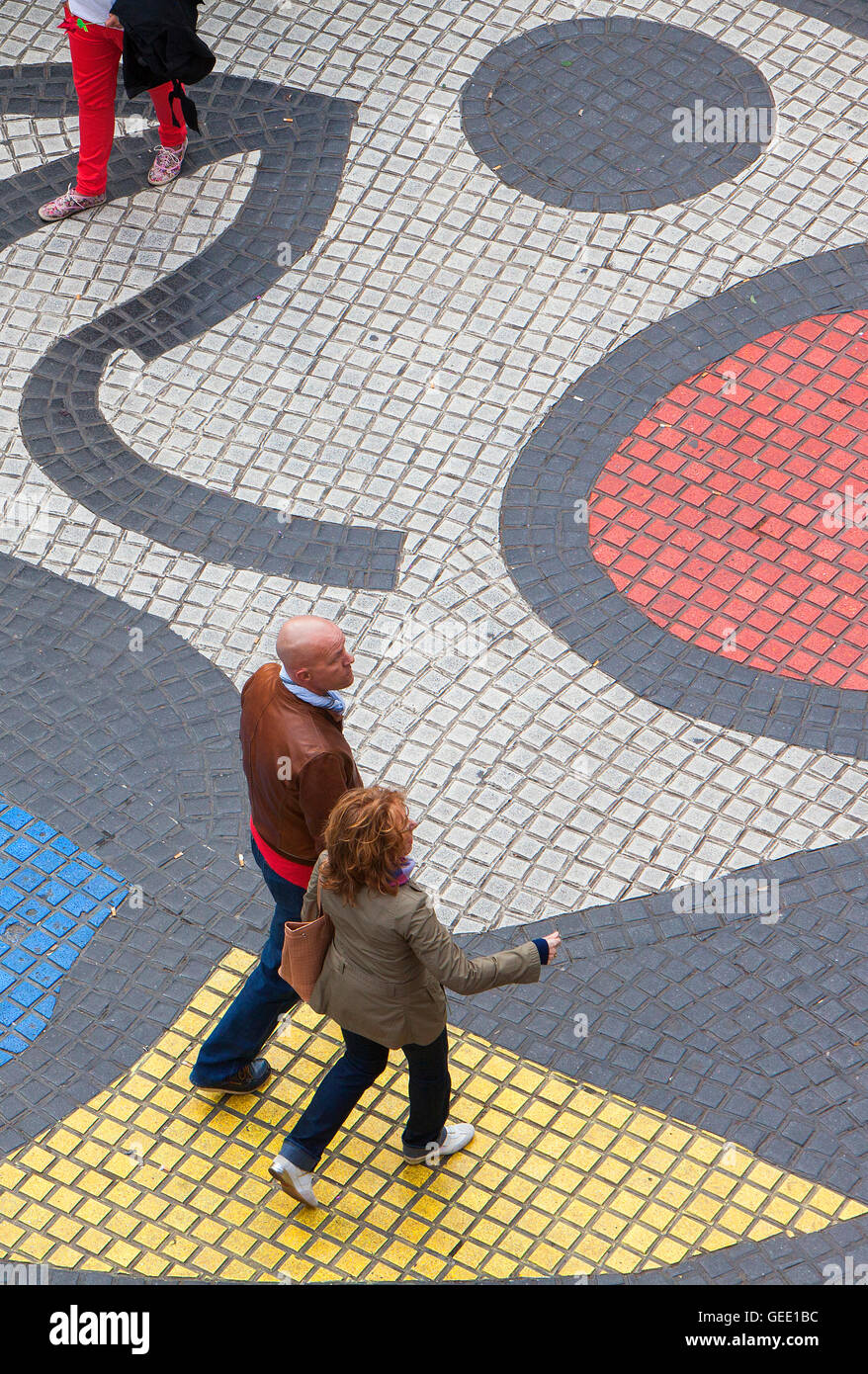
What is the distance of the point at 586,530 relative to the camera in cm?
777

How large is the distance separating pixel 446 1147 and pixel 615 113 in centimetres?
643

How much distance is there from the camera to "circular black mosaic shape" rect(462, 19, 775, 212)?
9305 mm

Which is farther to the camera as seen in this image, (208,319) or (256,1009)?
(208,319)

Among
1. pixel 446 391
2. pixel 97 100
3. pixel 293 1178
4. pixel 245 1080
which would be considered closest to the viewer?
pixel 293 1178

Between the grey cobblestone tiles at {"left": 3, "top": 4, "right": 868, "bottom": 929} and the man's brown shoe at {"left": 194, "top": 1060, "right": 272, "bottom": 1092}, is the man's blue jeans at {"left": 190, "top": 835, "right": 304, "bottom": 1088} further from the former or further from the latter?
the grey cobblestone tiles at {"left": 3, "top": 4, "right": 868, "bottom": 929}

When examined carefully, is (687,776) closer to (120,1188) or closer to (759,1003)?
(759,1003)

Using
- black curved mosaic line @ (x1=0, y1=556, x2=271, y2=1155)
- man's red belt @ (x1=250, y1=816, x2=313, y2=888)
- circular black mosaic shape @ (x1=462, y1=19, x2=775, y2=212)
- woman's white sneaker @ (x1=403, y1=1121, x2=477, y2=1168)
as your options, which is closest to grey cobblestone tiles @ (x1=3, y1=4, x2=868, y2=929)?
circular black mosaic shape @ (x1=462, y1=19, x2=775, y2=212)

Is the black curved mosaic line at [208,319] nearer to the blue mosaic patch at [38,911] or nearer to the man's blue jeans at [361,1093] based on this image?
the blue mosaic patch at [38,911]

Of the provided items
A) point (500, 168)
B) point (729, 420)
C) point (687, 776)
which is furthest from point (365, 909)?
point (500, 168)

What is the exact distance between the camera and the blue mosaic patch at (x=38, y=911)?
6.23 metres

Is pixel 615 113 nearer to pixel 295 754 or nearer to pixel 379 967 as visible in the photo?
pixel 295 754

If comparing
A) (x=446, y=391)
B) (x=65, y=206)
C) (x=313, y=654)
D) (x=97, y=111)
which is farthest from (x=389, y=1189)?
(x=97, y=111)

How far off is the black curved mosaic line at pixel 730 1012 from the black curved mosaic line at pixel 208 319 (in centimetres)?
220

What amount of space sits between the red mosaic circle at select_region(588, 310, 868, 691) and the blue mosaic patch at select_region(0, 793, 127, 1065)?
2.78m
